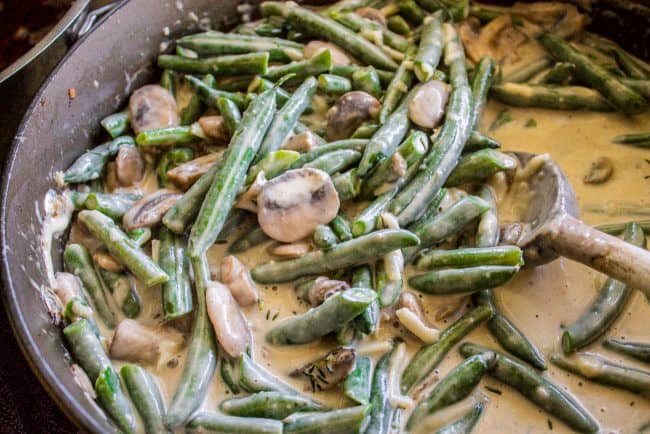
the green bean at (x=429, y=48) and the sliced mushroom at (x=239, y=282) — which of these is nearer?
the sliced mushroom at (x=239, y=282)

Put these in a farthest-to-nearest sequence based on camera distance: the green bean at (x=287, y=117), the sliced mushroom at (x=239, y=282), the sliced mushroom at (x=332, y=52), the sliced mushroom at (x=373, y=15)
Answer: the sliced mushroom at (x=373, y=15)
the sliced mushroom at (x=332, y=52)
the green bean at (x=287, y=117)
the sliced mushroom at (x=239, y=282)

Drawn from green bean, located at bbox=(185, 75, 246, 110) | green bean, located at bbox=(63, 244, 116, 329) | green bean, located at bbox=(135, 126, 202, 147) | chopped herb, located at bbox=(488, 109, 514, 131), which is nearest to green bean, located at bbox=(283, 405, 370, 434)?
green bean, located at bbox=(63, 244, 116, 329)

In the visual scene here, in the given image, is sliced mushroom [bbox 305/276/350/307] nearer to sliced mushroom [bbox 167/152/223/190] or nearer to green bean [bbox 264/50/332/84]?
sliced mushroom [bbox 167/152/223/190]

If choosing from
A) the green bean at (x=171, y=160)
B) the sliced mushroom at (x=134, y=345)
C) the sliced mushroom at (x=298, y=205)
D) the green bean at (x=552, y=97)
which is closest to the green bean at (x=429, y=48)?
the green bean at (x=552, y=97)

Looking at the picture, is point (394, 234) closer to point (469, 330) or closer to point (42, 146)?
point (469, 330)

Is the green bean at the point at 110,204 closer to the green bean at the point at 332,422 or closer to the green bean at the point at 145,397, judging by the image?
the green bean at the point at 145,397

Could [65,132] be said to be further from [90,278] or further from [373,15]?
[373,15]

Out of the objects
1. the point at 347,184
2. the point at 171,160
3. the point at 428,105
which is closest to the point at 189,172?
the point at 171,160

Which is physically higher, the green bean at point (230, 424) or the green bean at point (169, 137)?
the green bean at point (169, 137)
